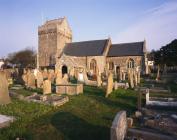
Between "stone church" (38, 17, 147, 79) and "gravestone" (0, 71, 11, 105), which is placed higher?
"stone church" (38, 17, 147, 79)

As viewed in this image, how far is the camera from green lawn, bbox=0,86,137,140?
20.6 feet

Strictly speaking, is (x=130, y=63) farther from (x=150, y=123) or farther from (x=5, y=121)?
(x=5, y=121)

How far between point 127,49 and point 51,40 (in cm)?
1772

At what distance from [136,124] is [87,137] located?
Answer: 2096 millimetres

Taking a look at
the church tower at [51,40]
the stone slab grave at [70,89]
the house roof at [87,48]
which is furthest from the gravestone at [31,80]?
the church tower at [51,40]

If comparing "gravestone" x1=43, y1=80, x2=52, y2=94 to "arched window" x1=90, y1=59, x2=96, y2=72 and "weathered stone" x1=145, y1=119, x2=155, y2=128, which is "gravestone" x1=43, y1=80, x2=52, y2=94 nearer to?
"weathered stone" x1=145, y1=119, x2=155, y2=128

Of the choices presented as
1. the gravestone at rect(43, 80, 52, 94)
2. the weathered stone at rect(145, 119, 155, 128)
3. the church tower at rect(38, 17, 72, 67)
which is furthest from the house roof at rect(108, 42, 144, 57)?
the weathered stone at rect(145, 119, 155, 128)

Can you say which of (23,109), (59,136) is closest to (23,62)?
(23,109)

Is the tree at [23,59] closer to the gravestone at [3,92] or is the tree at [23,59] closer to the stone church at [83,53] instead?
the stone church at [83,53]

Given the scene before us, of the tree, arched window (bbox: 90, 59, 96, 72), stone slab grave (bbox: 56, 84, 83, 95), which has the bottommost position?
stone slab grave (bbox: 56, 84, 83, 95)

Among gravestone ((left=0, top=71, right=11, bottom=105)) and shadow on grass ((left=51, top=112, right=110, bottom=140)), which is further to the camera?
gravestone ((left=0, top=71, right=11, bottom=105))

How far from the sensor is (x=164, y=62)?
3866 cm

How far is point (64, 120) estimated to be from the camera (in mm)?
7848

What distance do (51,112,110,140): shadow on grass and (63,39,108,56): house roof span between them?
30.3m
